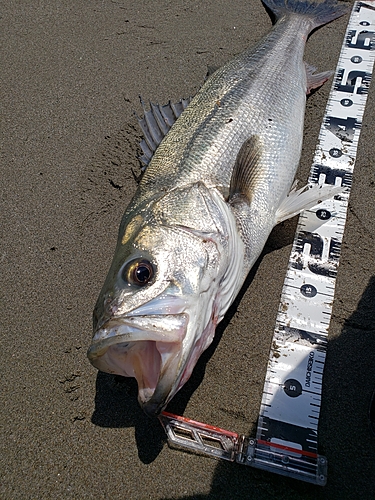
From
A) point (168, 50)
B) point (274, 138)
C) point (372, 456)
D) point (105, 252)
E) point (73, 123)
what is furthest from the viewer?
point (168, 50)

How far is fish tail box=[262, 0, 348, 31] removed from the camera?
3.72 m

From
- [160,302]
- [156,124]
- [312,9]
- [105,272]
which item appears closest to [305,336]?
[160,302]

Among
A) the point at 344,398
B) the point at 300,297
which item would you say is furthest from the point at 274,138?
the point at 344,398

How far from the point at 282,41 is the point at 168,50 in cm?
120

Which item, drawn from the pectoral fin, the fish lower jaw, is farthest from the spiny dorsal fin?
the fish lower jaw

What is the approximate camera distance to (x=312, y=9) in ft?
12.4

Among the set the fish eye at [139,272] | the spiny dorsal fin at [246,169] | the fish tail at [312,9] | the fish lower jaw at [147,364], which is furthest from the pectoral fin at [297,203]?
the fish tail at [312,9]

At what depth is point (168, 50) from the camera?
13.0 ft

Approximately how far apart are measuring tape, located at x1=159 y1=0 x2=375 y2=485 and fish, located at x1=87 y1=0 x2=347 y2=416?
0.36m

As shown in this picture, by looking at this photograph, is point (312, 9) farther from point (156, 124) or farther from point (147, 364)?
point (147, 364)

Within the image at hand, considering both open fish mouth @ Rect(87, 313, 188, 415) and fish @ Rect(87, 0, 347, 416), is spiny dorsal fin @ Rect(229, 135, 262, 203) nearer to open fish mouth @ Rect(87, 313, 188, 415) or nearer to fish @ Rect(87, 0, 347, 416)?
fish @ Rect(87, 0, 347, 416)

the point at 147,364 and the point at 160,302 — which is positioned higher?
the point at 160,302

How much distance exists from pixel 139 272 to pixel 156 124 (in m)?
1.52

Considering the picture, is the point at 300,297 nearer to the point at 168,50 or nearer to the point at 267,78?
the point at 267,78
